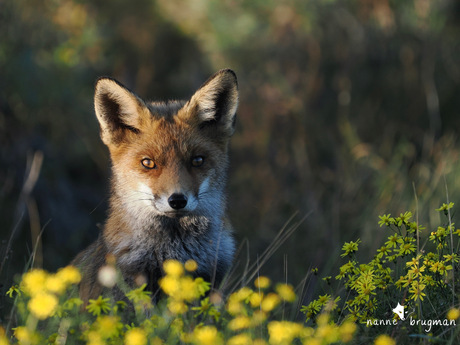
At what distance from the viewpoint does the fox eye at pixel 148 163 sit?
3.97m

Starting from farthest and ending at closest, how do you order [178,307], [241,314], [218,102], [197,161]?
[218,102], [197,161], [241,314], [178,307]

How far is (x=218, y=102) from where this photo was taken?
4441 mm

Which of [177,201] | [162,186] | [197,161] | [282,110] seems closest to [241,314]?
[177,201]

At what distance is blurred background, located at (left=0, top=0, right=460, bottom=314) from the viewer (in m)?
8.66

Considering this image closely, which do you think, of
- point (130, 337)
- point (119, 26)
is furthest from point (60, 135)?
point (130, 337)

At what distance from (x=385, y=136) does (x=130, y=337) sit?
8276 mm

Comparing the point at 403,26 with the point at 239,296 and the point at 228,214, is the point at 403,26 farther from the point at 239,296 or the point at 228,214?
the point at 239,296

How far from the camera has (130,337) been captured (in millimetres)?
2266

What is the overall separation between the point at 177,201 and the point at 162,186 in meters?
0.17

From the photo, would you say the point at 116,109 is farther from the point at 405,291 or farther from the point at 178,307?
the point at 405,291

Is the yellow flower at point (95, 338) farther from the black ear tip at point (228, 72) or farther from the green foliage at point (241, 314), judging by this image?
the black ear tip at point (228, 72)

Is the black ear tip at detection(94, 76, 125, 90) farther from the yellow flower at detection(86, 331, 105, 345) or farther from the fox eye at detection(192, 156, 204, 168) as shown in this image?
the yellow flower at detection(86, 331, 105, 345)

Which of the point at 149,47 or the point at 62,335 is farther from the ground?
the point at 149,47

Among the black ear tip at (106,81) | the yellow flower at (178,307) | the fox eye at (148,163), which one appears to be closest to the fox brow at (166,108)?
the black ear tip at (106,81)
